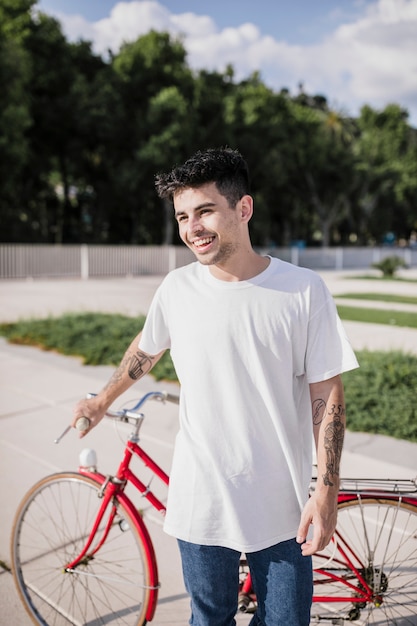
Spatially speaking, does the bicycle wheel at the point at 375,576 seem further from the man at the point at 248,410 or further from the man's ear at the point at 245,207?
the man's ear at the point at 245,207

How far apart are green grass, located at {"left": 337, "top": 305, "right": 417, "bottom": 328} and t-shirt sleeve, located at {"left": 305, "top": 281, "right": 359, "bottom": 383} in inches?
369

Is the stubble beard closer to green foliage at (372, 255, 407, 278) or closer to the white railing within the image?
the white railing

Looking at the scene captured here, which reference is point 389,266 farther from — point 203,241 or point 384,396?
point 203,241

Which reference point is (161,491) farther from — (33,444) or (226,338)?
(226,338)

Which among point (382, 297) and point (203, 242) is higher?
point (203, 242)

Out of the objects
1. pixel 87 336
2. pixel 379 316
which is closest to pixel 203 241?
pixel 87 336

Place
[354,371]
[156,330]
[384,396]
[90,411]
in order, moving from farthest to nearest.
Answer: [354,371], [384,396], [90,411], [156,330]

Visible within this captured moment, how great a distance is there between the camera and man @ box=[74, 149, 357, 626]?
167cm

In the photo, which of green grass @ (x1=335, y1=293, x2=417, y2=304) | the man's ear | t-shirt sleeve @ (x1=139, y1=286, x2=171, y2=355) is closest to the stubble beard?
the man's ear

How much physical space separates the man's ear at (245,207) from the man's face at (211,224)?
0.9 inches

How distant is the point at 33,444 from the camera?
462 cm

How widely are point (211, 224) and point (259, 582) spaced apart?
106 cm

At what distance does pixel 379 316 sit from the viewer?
1172cm

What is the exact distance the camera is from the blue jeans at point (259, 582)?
167 cm
